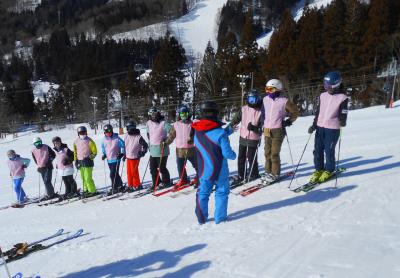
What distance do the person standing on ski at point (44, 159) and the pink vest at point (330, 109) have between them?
7.30 metres

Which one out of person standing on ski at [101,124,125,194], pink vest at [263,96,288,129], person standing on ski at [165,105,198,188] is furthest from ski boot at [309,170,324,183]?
person standing on ski at [101,124,125,194]

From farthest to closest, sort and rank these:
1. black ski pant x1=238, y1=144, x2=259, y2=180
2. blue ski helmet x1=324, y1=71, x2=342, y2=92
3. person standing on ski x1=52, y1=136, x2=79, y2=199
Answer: person standing on ski x1=52, y1=136, x2=79, y2=199
black ski pant x1=238, y1=144, x2=259, y2=180
blue ski helmet x1=324, y1=71, x2=342, y2=92

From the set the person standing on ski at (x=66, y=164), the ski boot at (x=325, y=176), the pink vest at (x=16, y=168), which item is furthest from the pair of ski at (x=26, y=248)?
the pink vest at (x=16, y=168)

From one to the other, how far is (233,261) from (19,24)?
414ft

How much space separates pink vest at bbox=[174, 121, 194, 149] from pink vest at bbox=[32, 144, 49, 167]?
13.9 feet

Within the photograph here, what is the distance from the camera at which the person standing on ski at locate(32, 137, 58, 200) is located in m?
10.4

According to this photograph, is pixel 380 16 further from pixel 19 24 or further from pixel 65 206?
pixel 19 24

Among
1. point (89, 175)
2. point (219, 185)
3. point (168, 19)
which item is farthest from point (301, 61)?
point (168, 19)

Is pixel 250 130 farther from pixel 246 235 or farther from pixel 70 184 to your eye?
pixel 70 184

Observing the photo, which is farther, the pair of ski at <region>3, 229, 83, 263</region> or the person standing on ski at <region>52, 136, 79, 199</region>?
the person standing on ski at <region>52, 136, 79, 199</region>

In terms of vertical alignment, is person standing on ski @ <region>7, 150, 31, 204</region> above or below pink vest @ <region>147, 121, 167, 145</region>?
below

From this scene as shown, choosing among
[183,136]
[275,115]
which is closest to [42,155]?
[183,136]

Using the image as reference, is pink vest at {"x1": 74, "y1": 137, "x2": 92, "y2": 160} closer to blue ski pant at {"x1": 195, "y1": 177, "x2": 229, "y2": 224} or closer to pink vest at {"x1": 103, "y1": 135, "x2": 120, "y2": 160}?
pink vest at {"x1": 103, "y1": 135, "x2": 120, "y2": 160}

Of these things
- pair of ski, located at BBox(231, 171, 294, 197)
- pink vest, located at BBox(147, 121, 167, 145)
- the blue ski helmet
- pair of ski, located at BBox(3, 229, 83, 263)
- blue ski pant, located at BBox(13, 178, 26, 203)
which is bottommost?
blue ski pant, located at BBox(13, 178, 26, 203)
